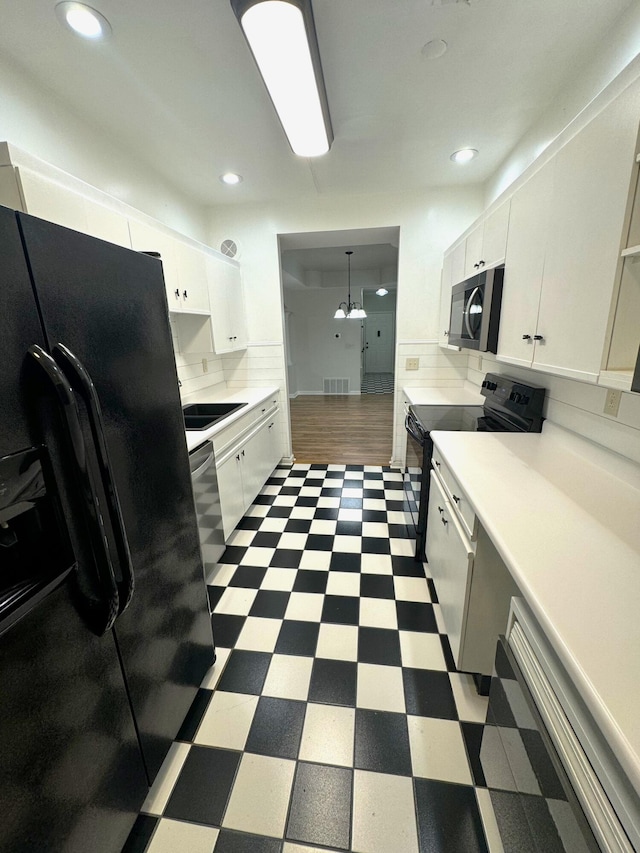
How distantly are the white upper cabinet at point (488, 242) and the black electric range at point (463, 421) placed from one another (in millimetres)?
704

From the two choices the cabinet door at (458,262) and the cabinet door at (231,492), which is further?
the cabinet door at (458,262)

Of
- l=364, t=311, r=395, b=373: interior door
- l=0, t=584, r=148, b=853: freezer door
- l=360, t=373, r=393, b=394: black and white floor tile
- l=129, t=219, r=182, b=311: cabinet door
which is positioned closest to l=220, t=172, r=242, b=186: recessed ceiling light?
l=129, t=219, r=182, b=311: cabinet door

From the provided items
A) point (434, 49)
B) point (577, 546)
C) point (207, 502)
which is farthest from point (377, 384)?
point (577, 546)

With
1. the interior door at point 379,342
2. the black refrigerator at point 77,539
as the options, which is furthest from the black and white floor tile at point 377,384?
the black refrigerator at point 77,539

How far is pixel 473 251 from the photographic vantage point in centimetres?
228

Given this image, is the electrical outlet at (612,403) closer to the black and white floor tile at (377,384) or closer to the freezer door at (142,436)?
the freezer door at (142,436)

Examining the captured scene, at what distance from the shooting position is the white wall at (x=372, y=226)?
3.05 metres

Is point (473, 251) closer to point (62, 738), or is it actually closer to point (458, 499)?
point (458, 499)

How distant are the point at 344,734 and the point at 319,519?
153 cm

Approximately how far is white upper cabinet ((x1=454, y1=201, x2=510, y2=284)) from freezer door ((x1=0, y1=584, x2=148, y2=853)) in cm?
226

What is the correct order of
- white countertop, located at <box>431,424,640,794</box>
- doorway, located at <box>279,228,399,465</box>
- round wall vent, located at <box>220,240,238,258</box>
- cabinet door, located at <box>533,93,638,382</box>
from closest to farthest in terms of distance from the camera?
white countertop, located at <box>431,424,640,794</box> → cabinet door, located at <box>533,93,638,382</box> → round wall vent, located at <box>220,240,238,258</box> → doorway, located at <box>279,228,399,465</box>

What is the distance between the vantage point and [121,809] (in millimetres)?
952

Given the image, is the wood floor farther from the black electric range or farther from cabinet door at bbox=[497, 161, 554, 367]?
cabinet door at bbox=[497, 161, 554, 367]

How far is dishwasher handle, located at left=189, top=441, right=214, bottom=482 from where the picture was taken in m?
1.81
